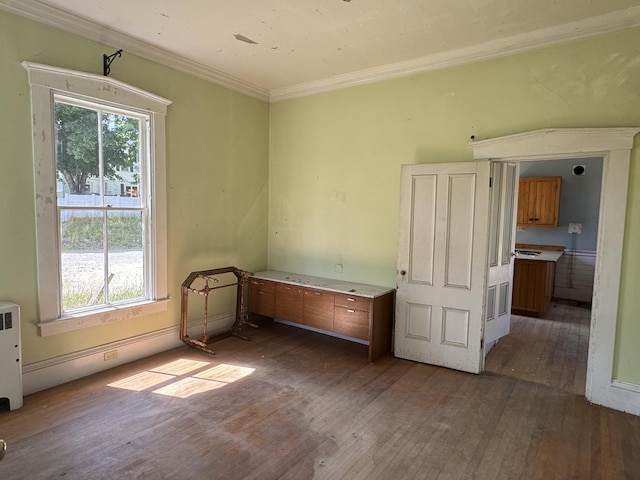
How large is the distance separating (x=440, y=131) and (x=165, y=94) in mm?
2922

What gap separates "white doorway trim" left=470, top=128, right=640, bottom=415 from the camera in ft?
9.75

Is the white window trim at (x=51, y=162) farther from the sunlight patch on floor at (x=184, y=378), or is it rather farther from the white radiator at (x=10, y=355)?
the sunlight patch on floor at (x=184, y=378)

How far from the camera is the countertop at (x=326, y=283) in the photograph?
4047 millimetres

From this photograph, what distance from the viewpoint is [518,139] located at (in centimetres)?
338

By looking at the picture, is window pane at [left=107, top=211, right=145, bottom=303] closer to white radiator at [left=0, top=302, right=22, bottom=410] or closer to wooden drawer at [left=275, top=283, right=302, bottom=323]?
white radiator at [left=0, top=302, right=22, bottom=410]

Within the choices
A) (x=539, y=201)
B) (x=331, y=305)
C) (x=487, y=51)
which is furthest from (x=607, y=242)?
(x=539, y=201)

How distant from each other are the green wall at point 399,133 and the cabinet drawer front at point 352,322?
0.56 metres

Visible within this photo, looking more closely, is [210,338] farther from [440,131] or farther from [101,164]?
[440,131]

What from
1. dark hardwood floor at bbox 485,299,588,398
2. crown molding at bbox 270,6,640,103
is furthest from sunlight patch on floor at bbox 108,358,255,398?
crown molding at bbox 270,6,640,103

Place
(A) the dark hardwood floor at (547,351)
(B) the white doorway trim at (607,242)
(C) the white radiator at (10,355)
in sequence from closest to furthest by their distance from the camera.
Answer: (C) the white radiator at (10,355)
(B) the white doorway trim at (607,242)
(A) the dark hardwood floor at (547,351)

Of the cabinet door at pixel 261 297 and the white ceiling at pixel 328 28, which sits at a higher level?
the white ceiling at pixel 328 28

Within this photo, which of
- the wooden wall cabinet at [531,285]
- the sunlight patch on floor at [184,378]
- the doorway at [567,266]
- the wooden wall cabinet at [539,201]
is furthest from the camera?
the wooden wall cabinet at [539,201]

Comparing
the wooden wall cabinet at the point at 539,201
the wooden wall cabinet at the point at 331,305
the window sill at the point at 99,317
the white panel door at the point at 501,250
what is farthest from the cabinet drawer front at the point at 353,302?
the wooden wall cabinet at the point at 539,201

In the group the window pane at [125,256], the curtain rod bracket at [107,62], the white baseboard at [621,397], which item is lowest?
the white baseboard at [621,397]
